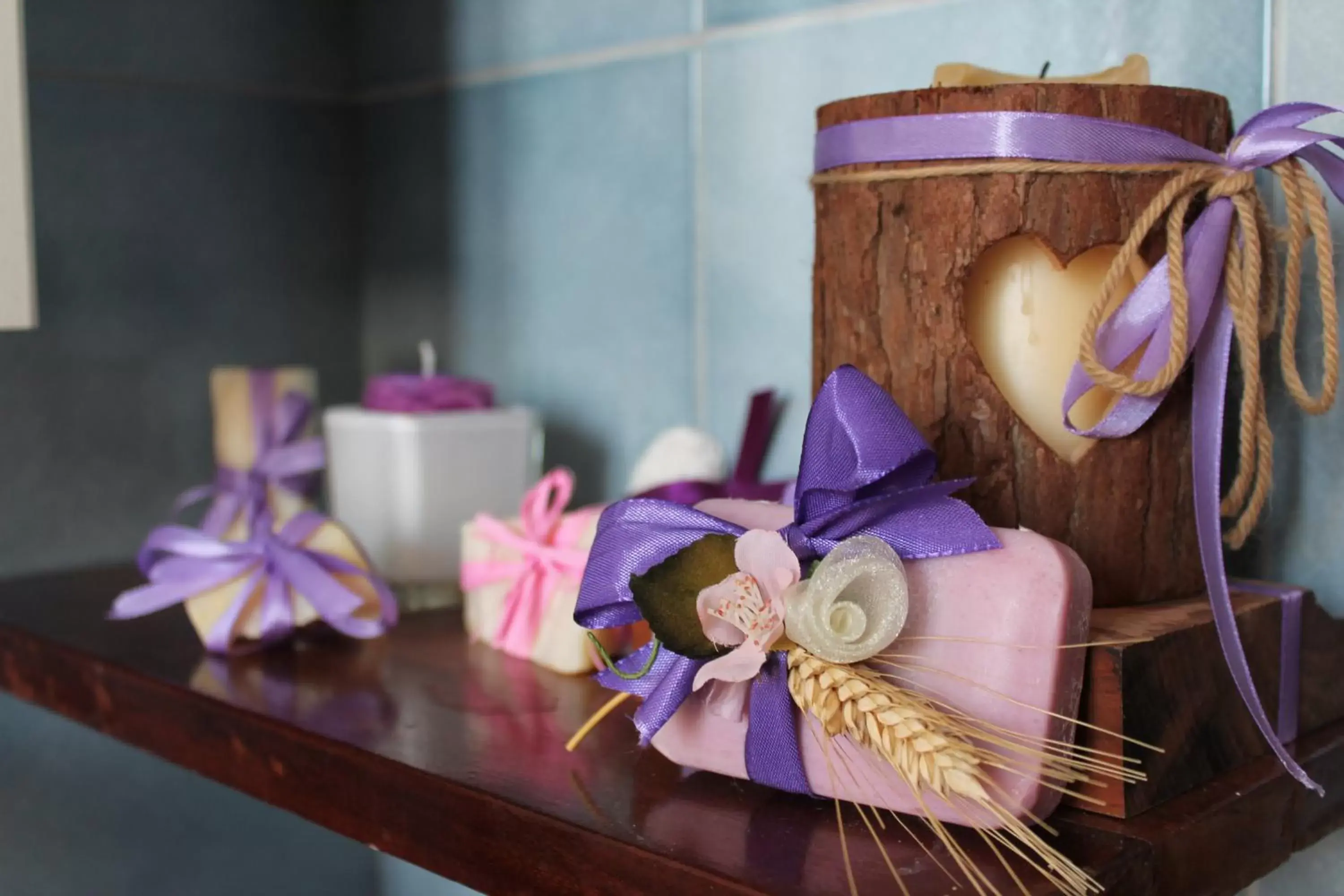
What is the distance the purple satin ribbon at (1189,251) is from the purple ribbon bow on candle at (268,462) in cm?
51

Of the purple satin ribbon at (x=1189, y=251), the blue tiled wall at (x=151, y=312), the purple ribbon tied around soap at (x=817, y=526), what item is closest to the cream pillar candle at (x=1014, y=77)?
the purple satin ribbon at (x=1189, y=251)

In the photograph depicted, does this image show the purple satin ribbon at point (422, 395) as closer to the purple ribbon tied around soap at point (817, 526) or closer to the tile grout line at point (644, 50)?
the tile grout line at point (644, 50)

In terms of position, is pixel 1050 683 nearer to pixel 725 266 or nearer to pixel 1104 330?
pixel 1104 330

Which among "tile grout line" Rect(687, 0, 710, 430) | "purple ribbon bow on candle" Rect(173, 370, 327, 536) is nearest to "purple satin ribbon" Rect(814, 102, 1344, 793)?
"tile grout line" Rect(687, 0, 710, 430)

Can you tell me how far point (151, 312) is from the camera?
0.94m

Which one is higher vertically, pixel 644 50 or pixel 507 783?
pixel 644 50

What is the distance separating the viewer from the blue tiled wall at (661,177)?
1.90 ft

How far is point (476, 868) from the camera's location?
460 millimetres

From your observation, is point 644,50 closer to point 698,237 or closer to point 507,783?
point 698,237

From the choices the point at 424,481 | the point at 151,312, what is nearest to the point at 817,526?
the point at 424,481

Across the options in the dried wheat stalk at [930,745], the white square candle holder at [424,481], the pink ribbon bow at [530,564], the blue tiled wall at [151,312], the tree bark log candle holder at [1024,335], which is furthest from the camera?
the blue tiled wall at [151,312]

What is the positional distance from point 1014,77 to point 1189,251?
0.33 feet

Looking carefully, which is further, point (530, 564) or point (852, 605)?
point (530, 564)

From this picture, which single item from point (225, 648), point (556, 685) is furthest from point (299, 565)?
point (556, 685)
